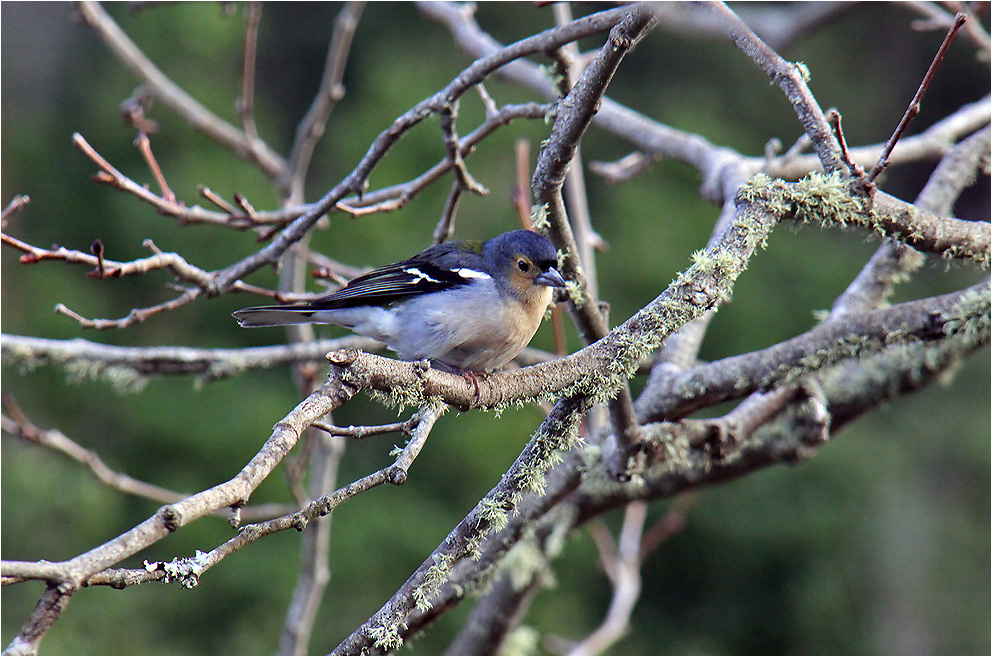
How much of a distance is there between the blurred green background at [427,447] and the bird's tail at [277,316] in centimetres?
405

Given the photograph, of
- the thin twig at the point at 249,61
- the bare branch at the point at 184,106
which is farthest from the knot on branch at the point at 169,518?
the bare branch at the point at 184,106

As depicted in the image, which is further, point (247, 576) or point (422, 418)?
point (247, 576)

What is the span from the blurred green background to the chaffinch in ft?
13.1

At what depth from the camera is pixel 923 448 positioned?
8.17m

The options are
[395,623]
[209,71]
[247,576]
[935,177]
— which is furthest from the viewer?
[209,71]

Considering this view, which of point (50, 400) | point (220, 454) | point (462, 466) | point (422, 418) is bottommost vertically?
point (422, 418)

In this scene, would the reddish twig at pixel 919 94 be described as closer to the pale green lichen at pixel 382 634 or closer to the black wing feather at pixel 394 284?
the black wing feather at pixel 394 284

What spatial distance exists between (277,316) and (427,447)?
483 cm

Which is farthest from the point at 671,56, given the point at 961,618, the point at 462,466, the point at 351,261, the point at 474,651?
the point at 474,651

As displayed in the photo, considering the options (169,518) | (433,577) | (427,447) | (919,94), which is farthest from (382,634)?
(427,447)

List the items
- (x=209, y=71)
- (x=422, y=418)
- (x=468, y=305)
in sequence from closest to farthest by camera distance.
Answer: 1. (x=422, y=418)
2. (x=468, y=305)
3. (x=209, y=71)

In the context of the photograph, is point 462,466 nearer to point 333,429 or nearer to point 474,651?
point 474,651

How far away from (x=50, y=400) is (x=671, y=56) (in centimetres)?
765

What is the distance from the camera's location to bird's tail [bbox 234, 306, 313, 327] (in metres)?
3.02
